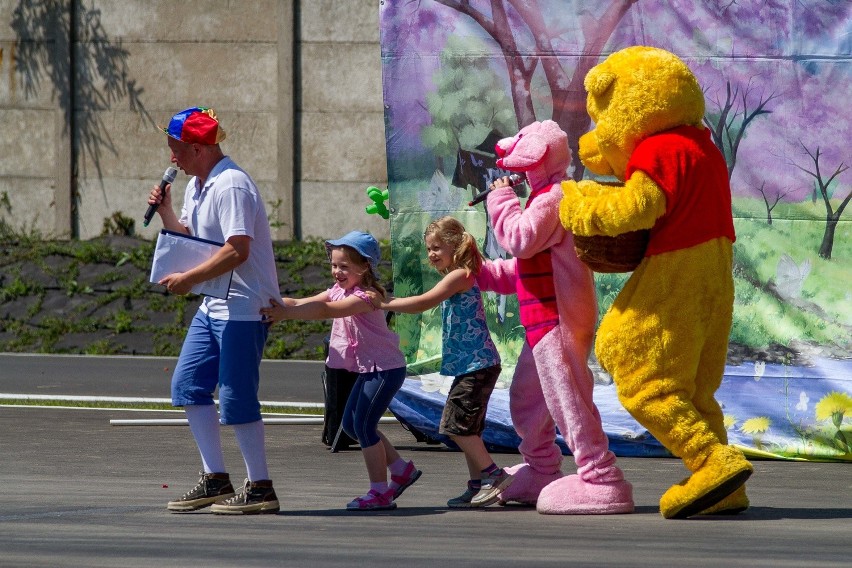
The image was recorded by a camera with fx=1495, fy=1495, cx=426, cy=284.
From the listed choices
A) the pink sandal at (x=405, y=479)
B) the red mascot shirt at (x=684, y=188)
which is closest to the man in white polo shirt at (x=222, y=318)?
the pink sandal at (x=405, y=479)

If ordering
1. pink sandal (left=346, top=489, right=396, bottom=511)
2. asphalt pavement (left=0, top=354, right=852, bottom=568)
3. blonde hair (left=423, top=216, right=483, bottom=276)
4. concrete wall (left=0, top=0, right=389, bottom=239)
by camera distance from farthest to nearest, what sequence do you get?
concrete wall (left=0, top=0, right=389, bottom=239), blonde hair (left=423, top=216, right=483, bottom=276), pink sandal (left=346, top=489, right=396, bottom=511), asphalt pavement (left=0, top=354, right=852, bottom=568)

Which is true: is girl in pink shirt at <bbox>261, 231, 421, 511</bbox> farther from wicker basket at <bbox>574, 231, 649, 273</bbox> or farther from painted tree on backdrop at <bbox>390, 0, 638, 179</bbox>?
painted tree on backdrop at <bbox>390, 0, 638, 179</bbox>

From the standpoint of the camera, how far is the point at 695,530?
5.98 metres

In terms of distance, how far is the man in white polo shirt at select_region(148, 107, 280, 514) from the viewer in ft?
21.3

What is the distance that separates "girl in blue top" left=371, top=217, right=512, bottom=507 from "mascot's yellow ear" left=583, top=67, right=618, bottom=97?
3.20 feet

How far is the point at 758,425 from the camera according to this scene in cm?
851

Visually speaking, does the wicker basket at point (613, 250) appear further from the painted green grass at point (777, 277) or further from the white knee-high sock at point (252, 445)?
the painted green grass at point (777, 277)

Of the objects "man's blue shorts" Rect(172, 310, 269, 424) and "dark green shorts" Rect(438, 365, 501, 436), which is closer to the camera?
"man's blue shorts" Rect(172, 310, 269, 424)

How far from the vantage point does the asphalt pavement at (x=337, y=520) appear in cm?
534

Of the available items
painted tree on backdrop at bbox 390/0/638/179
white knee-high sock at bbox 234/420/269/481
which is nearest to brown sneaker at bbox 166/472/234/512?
white knee-high sock at bbox 234/420/269/481

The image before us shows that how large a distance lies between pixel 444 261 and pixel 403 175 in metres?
1.90

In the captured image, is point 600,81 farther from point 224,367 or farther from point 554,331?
point 224,367

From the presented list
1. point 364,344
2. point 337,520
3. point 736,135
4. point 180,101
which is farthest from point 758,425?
point 180,101

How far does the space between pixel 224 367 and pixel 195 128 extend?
109 centimetres
